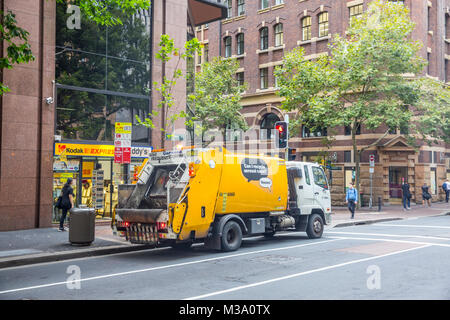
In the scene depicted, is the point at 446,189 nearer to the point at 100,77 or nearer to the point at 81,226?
the point at 100,77

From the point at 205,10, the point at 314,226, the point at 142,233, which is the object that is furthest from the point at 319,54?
the point at 142,233

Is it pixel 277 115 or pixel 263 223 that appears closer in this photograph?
pixel 263 223

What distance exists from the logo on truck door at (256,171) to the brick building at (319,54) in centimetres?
2006

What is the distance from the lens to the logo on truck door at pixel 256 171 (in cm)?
1271

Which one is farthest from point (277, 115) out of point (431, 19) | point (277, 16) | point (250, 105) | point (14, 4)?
point (14, 4)

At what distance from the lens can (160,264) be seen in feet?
34.3

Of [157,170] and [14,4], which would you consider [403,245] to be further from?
[14,4]

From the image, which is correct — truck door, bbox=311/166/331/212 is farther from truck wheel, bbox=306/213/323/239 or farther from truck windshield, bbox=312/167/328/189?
truck wheel, bbox=306/213/323/239

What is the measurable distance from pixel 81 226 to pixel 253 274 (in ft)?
18.7

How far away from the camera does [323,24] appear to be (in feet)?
115

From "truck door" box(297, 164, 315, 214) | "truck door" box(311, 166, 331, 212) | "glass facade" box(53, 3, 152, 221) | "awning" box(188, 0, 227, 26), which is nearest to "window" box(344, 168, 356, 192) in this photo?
"awning" box(188, 0, 227, 26)

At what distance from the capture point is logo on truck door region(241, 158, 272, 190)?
1271 cm

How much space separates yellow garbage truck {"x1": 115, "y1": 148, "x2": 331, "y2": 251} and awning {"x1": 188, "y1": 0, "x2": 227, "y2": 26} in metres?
11.3

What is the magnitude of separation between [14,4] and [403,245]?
14.8m
